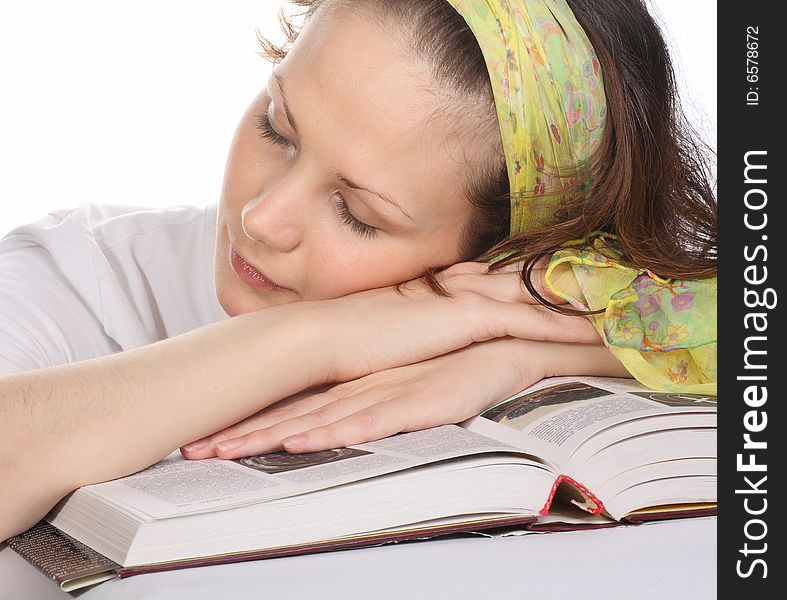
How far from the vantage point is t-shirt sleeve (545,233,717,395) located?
1.25 metres

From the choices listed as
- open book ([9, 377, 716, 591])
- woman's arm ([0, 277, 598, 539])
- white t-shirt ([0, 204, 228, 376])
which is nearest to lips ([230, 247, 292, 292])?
woman's arm ([0, 277, 598, 539])

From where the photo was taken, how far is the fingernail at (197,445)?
1.04 metres

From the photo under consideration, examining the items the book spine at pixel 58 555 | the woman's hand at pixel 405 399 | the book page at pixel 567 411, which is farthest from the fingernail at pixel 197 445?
the book page at pixel 567 411

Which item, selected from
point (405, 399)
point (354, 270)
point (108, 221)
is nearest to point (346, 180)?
point (354, 270)

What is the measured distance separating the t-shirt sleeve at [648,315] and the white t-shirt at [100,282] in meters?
0.65

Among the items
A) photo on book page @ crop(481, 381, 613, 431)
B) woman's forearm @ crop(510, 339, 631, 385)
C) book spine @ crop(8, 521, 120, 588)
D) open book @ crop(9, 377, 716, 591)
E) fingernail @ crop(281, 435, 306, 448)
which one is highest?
woman's forearm @ crop(510, 339, 631, 385)

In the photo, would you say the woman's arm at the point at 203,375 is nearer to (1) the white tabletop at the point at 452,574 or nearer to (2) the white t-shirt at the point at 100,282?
(1) the white tabletop at the point at 452,574

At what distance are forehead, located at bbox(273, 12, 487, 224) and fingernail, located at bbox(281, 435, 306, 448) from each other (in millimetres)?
391

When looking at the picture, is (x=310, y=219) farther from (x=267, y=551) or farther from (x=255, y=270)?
(x=267, y=551)

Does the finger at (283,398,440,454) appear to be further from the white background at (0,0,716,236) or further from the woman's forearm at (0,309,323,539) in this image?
the white background at (0,0,716,236)

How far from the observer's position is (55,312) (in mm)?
1410

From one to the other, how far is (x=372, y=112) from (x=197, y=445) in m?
0.48

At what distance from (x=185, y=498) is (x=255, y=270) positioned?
53 centimetres

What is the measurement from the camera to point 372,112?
1.24 m
